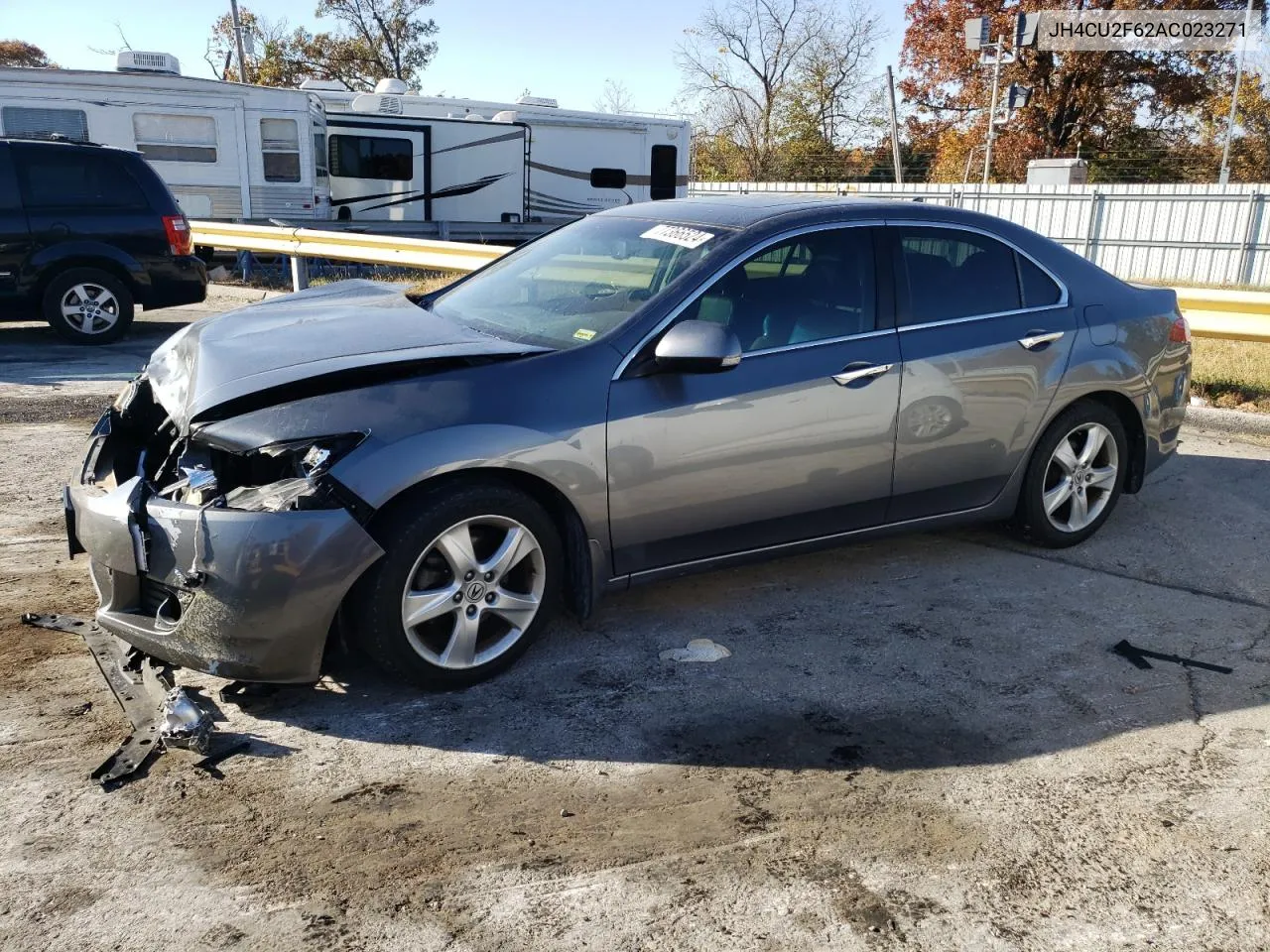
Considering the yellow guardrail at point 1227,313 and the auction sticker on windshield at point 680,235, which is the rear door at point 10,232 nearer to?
the auction sticker on windshield at point 680,235

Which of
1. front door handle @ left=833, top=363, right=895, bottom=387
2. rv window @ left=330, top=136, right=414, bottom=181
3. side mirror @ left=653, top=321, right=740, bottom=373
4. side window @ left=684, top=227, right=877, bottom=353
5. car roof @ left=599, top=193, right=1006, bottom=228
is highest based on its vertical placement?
rv window @ left=330, top=136, right=414, bottom=181

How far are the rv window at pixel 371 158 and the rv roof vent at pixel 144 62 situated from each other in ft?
13.8

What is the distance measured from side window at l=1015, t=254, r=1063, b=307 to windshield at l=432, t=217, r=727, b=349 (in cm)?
160

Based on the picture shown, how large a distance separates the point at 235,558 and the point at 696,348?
1712 mm

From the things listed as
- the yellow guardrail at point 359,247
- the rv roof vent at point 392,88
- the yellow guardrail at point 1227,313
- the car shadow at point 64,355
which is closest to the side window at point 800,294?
the yellow guardrail at point 1227,313

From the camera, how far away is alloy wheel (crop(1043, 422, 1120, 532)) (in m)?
5.25

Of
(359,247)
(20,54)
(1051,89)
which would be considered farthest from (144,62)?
(20,54)

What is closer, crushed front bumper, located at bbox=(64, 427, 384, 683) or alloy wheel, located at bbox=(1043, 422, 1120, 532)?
crushed front bumper, located at bbox=(64, 427, 384, 683)

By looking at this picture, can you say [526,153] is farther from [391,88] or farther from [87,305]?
[87,305]

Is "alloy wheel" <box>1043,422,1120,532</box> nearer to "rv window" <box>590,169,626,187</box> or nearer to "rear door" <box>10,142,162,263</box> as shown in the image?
"rear door" <box>10,142,162,263</box>

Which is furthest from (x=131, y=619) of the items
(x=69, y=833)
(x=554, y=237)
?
(x=554, y=237)

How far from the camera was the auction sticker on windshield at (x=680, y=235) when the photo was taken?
445cm

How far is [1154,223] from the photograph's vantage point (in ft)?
80.3

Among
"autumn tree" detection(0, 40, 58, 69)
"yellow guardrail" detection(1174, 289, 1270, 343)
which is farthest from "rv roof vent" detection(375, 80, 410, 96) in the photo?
"autumn tree" detection(0, 40, 58, 69)
